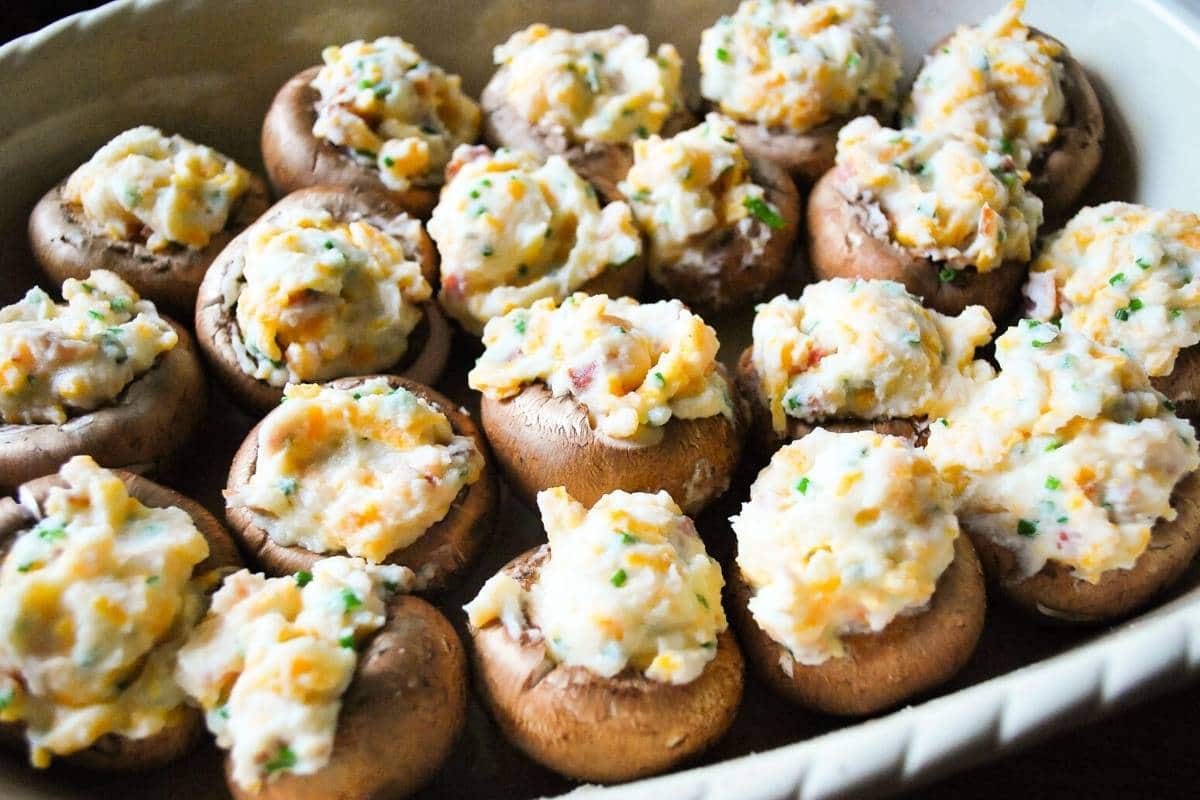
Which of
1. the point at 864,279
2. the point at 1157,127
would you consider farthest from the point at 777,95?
the point at 1157,127

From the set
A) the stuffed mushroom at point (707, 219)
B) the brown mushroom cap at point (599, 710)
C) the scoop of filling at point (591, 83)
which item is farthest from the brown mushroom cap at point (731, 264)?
the brown mushroom cap at point (599, 710)

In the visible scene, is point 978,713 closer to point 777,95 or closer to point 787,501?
point 787,501

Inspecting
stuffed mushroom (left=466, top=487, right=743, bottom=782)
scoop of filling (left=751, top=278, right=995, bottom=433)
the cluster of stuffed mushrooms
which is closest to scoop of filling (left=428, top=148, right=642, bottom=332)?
the cluster of stuffed mushrooms

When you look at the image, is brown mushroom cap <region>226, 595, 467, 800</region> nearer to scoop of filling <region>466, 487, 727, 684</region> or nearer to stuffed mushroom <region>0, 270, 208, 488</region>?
scoop of filling <region>466, 487, 727, 684</region>

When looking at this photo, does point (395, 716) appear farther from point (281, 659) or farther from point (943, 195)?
point (943, 195)

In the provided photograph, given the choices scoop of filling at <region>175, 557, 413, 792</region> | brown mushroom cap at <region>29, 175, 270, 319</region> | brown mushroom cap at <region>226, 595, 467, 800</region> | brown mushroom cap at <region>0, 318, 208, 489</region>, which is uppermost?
brown mushroom cap at <region>29, 175, 270, 319</region>
